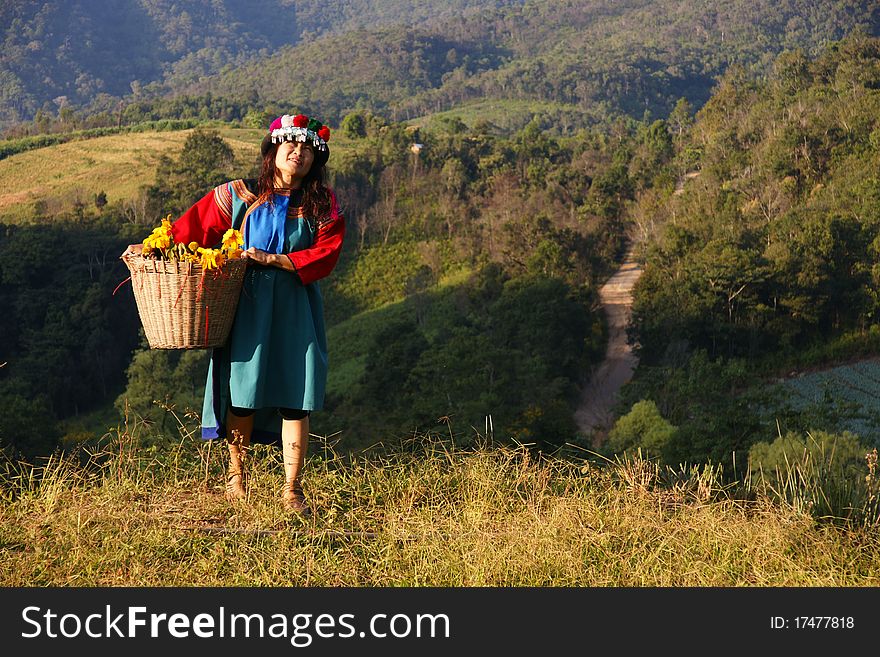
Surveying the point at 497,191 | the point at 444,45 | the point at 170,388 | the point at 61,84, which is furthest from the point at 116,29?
the point at 170,388

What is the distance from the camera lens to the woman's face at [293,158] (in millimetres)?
3160

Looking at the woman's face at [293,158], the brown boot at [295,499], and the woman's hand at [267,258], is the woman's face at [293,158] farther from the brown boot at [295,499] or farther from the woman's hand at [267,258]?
the brown boot at [295,499]

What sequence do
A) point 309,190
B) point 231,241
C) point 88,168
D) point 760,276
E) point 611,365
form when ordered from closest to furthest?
point 231,241 → point 309,190 → point 760,276 → point 611,365 → point 88,168

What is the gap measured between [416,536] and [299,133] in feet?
4.17

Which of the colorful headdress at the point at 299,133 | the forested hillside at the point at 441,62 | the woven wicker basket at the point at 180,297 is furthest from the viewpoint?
the forested hillside at the point at 441,62

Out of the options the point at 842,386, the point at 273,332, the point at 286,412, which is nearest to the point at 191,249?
the point at 273,332

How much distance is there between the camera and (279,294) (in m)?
3.17

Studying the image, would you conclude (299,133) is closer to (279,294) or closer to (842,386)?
(279,294)

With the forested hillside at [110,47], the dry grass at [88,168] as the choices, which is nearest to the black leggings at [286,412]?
the dry grass at [88,168]

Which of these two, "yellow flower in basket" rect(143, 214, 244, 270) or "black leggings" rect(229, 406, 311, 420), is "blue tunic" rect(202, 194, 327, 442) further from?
"yellow flower in basket" rect(143, 214, 244, 270)

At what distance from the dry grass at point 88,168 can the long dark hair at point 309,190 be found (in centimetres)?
3475

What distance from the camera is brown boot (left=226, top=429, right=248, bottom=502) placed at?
3203 mm

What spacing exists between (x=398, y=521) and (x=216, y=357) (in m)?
0.79

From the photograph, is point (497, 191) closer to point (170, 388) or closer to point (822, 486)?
point (170, 388)
